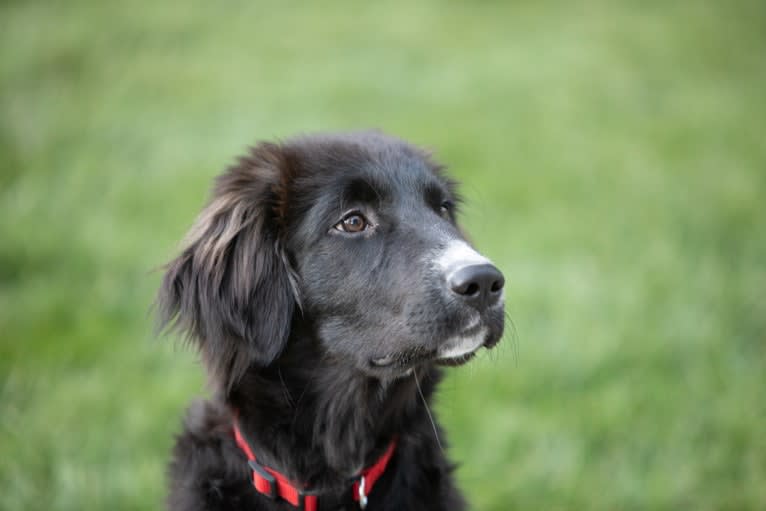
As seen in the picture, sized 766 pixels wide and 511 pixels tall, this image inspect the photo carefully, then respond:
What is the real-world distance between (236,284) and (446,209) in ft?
3.37

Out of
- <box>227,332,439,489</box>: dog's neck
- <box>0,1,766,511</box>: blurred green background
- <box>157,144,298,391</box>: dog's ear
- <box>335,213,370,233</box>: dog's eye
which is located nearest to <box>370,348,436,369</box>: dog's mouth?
<box>227,332,439,489</box>: dog's neck

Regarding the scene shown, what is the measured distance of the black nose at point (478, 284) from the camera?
226 cm

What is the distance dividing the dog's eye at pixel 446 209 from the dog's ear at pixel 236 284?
0.69 meters

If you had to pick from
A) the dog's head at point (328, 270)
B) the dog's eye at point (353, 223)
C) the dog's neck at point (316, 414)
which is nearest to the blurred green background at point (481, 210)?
the dog's head at point (328, 270)

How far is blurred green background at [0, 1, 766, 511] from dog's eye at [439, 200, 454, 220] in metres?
0.42

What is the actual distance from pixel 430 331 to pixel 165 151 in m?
5.64

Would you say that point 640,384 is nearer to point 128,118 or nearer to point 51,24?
point 128,118

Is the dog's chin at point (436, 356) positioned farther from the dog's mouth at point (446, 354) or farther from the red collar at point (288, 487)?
the red collar at point (288, 487)

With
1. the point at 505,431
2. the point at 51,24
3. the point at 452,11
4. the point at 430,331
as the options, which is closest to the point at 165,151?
the point at 51,24

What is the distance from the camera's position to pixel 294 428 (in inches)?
103

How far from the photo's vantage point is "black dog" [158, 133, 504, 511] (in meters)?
2.54

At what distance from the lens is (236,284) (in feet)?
8.52

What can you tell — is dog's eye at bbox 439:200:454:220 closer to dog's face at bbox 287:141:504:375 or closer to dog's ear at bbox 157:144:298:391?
dog's face at bbox 287:141:504:375

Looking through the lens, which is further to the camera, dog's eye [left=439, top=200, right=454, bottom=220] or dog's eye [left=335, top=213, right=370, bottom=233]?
dog's eye [left=439, top=200, right=454, bottom=220]
